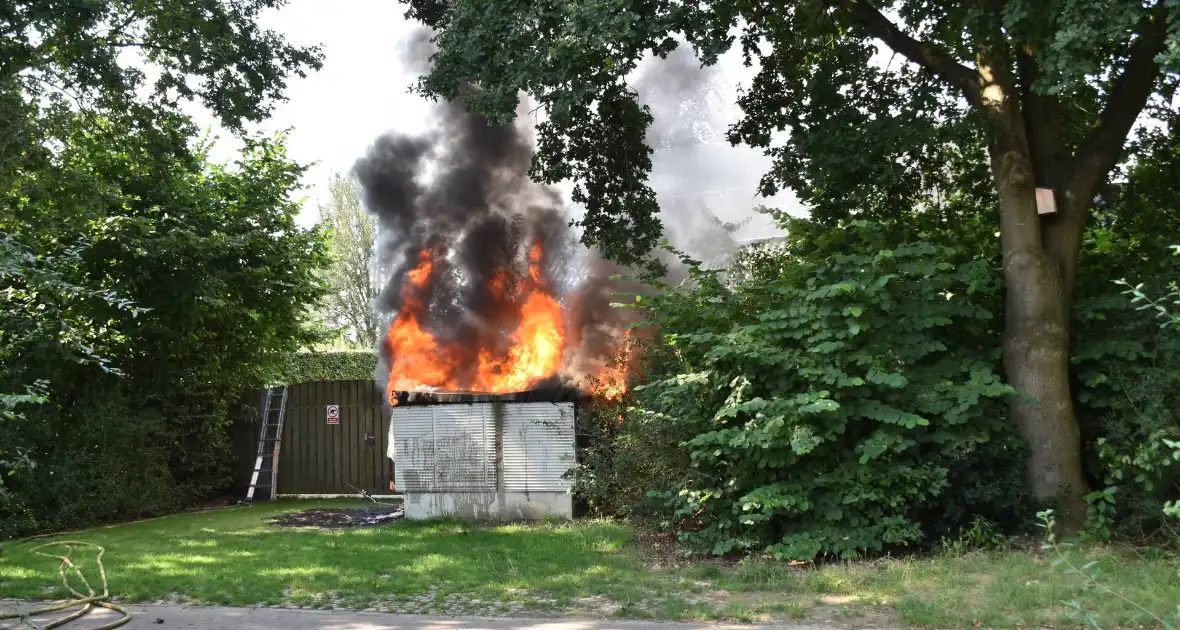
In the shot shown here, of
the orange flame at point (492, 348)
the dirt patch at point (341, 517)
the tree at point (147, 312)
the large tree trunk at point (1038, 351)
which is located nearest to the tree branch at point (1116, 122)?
the large tree trunk at point (1038, 351)

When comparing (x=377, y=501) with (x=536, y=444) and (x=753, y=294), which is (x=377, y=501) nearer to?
(x=536, y=444)

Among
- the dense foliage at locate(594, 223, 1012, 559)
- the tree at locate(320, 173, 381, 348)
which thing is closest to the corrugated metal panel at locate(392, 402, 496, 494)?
the dense foliage at locate(594, 223, 1012, 559)

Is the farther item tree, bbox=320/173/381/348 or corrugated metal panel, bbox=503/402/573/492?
tree, bbox=320/173/381/348

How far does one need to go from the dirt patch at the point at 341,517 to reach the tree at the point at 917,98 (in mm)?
5230

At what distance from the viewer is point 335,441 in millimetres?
17656

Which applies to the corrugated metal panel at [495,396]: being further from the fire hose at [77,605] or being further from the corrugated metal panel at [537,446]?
the fire hose at [77,605]

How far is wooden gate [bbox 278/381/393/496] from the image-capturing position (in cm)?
1731

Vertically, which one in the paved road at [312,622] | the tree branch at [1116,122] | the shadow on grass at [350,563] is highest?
the tree branch at [1116,122]

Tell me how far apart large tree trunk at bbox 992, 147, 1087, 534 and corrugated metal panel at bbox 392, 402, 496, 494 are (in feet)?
22.5

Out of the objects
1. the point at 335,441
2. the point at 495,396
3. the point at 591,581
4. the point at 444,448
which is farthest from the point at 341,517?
the point at 591,581

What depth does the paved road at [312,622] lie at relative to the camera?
673 cm

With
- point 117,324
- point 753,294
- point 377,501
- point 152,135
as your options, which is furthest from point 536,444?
point 117,324

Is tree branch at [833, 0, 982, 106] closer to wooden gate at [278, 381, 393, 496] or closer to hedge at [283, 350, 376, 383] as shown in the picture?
wooden gate at [278, 381, 393, 496]

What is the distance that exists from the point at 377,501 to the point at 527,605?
9655 mm
